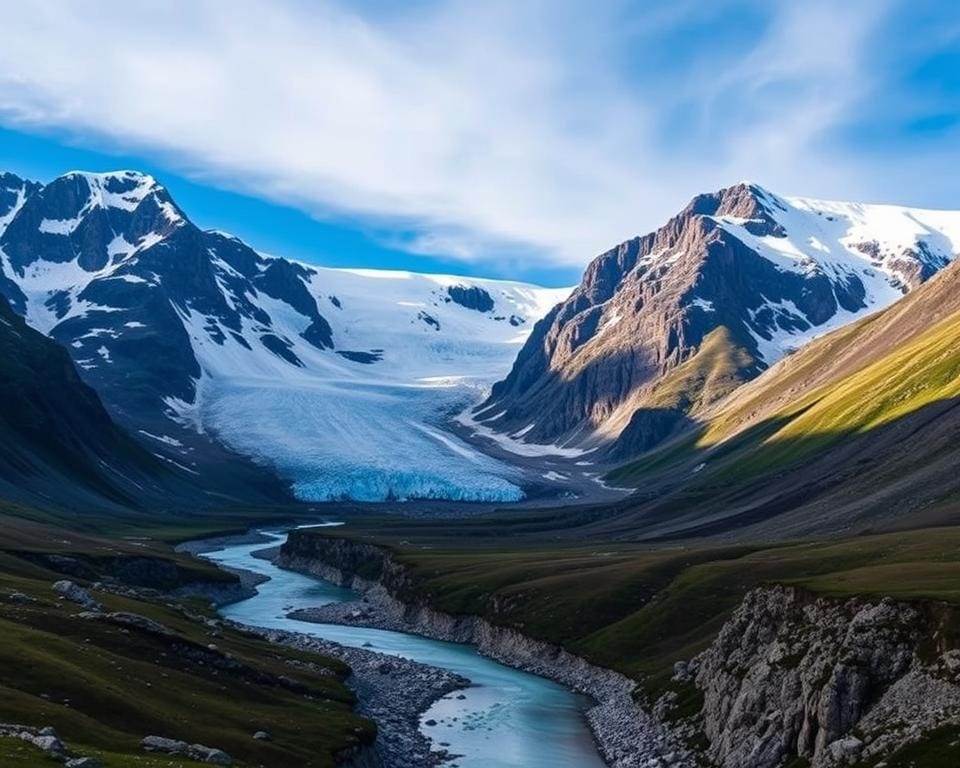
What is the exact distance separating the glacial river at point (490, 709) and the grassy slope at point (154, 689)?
Result: 333 inches

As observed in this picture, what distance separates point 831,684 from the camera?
163 feet

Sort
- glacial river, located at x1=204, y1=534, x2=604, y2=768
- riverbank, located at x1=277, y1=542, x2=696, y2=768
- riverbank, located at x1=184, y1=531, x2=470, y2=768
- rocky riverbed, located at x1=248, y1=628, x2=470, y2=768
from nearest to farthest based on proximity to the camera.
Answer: riverbank, located at x1=184, y1=531, x2=470, y2=768 < riverbank, located at x1=277, y1=542, x2=696, y2=768 < rocky riverbed, located at x1=248, y1=628, x2=470, y2=768 < glacial river, located at x1=204, y1=534, x2=604, y2=768

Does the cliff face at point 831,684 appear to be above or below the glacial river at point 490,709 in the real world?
above

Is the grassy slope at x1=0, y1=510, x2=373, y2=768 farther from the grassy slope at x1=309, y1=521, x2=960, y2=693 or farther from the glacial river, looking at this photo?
the grassy slope at x1=309, y1=521, x2=960, y2=693

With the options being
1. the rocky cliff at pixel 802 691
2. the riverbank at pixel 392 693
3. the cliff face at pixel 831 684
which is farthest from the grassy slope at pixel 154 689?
the cliff face at pixel 831 684

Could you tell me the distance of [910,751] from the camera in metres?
43.4

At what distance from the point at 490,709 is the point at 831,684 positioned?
38.6 meters

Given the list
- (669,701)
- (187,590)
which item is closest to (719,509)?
(187,590)

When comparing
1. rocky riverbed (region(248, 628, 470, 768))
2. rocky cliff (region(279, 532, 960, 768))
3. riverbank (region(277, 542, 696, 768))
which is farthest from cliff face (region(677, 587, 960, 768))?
rocky riverbed (region(248, 628, 470, 768))

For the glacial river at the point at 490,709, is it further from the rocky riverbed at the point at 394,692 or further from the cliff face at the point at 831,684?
the cliff face at the point at 831,684

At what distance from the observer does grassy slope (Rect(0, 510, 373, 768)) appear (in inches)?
1889

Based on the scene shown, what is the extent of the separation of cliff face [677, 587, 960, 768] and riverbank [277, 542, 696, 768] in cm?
504

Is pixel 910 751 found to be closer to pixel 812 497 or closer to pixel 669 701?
pixel 669 701

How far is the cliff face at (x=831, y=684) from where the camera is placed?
46031 mm
